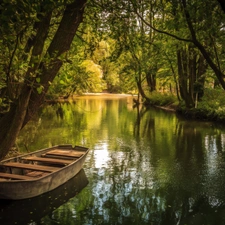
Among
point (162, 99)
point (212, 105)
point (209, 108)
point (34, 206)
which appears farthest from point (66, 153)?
point (162, 99)

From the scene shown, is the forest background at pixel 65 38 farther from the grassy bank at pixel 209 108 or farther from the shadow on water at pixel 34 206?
the grassy bank at pixel 209 108

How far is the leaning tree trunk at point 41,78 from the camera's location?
5.28 m

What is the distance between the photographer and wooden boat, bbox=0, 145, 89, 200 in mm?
6652

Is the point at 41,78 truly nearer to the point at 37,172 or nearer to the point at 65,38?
the point at 65,38

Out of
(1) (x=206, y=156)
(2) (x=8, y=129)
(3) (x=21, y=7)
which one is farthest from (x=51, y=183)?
(1) (x=206, y=156)

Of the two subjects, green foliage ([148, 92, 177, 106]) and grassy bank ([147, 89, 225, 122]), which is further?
green foliage ([148, 92, 177, 106])

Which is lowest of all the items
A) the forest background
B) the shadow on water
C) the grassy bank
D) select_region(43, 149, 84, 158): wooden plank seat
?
the shadow on water

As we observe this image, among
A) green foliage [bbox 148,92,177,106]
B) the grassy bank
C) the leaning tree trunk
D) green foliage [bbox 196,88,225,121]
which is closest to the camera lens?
the leaning tree trunk

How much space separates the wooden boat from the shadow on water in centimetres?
14

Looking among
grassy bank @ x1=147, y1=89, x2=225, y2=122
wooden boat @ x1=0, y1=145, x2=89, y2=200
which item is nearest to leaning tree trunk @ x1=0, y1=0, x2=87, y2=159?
wooden boat @ x1=0, y1=145, x2=89, y2=200

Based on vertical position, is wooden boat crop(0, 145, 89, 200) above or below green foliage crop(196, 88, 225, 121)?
below

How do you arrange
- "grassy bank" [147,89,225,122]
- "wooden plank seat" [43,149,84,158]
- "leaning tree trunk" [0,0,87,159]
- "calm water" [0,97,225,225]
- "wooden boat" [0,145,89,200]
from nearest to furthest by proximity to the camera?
"leaning tree trunk" [0,0,87,159] < "calm water" [0,97,225,225] < "wooden boat" [0,145,89,200] < "wooden plank seat" [43,149,84,158] < "grassy bank" [147,89,225,122]

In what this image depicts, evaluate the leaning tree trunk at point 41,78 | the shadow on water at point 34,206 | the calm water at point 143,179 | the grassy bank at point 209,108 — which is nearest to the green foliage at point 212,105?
the grassy bank at point 209,108

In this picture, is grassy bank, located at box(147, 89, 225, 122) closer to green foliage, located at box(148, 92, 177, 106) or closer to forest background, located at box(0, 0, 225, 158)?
green foliage, located at box(148, 92, 177, 106)
